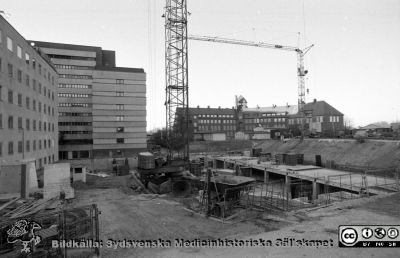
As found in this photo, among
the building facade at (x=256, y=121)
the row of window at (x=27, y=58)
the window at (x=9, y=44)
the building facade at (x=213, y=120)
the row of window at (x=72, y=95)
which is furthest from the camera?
the building facade at (x=213, y=120)

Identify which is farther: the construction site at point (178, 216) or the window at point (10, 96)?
the window at point (10, 96)

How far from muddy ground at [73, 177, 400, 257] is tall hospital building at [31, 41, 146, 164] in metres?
50.4

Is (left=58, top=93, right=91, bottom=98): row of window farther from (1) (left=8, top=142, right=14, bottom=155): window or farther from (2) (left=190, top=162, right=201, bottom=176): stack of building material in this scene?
(2) (left=190, top=162, right=201, bottom=176): stack of building material

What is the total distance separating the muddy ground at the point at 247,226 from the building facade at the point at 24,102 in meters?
14.5

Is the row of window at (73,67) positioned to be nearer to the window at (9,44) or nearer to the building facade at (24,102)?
the building facade at (24,102)

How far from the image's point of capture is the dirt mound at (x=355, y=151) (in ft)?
117

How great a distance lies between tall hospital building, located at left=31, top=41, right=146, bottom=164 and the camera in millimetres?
65312

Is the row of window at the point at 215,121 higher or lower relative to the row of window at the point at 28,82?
lower

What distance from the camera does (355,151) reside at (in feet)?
135

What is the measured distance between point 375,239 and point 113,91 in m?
63.6

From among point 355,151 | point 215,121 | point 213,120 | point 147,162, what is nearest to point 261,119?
point 215,121

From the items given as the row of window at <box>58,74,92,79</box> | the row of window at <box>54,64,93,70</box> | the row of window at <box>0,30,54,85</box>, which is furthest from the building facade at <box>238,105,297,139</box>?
the row of window at <box>0,30,54,85</box>

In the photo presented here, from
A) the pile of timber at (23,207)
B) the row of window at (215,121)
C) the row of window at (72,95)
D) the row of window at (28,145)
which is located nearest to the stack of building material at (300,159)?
the pile of timber at (23,207)

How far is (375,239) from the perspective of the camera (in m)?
9.93
